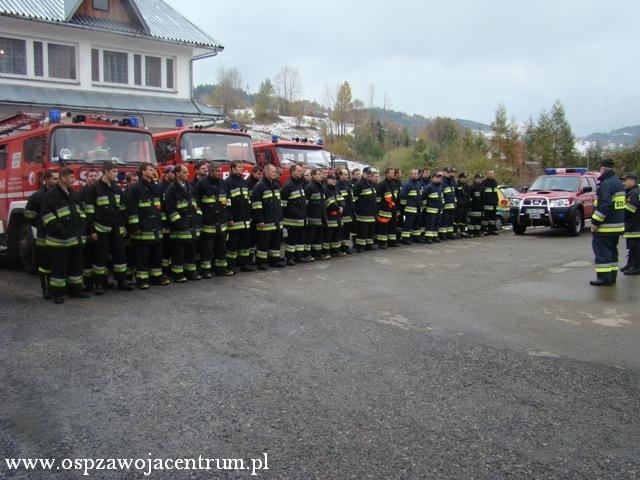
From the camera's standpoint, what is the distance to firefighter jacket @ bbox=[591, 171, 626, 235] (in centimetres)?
894

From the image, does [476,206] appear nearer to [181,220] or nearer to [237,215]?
[237,215]

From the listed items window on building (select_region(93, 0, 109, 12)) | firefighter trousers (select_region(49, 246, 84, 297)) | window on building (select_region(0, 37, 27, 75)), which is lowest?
firefighter trousers (select_region(49, 246, 84, 297))

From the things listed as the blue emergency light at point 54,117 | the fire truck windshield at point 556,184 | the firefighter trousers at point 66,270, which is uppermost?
the blue emergency light at point 54,117

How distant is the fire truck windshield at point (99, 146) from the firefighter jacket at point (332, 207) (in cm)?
351

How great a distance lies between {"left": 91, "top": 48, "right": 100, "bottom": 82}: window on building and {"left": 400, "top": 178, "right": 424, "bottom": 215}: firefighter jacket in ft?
→ 49.0

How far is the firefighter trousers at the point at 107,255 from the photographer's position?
8500 millimetres

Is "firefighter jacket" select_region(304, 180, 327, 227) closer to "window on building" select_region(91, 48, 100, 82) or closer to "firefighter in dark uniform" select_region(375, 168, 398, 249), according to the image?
"firefighter in dark uniform" select_region(375, 168, 398, 249)

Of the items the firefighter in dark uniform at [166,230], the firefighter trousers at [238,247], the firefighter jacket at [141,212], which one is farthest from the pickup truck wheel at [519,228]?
the firefighter jacket at [141,212]

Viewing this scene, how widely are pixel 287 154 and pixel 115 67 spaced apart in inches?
538

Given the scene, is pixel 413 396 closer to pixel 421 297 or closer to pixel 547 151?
pixel 421 297

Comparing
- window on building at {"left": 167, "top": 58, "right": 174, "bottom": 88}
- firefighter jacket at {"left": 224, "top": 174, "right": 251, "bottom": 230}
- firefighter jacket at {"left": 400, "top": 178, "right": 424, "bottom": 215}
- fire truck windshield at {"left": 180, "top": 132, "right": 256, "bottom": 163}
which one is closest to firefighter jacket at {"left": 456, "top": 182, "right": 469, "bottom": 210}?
firefighter jacket at {"left": 400, "top": 178, "right": 424, "bottom": 215}

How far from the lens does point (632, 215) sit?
1002cm

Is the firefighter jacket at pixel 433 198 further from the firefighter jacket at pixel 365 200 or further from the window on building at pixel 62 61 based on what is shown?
the window on building at pixel 62 61

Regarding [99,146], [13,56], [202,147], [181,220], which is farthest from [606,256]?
[13,56]
